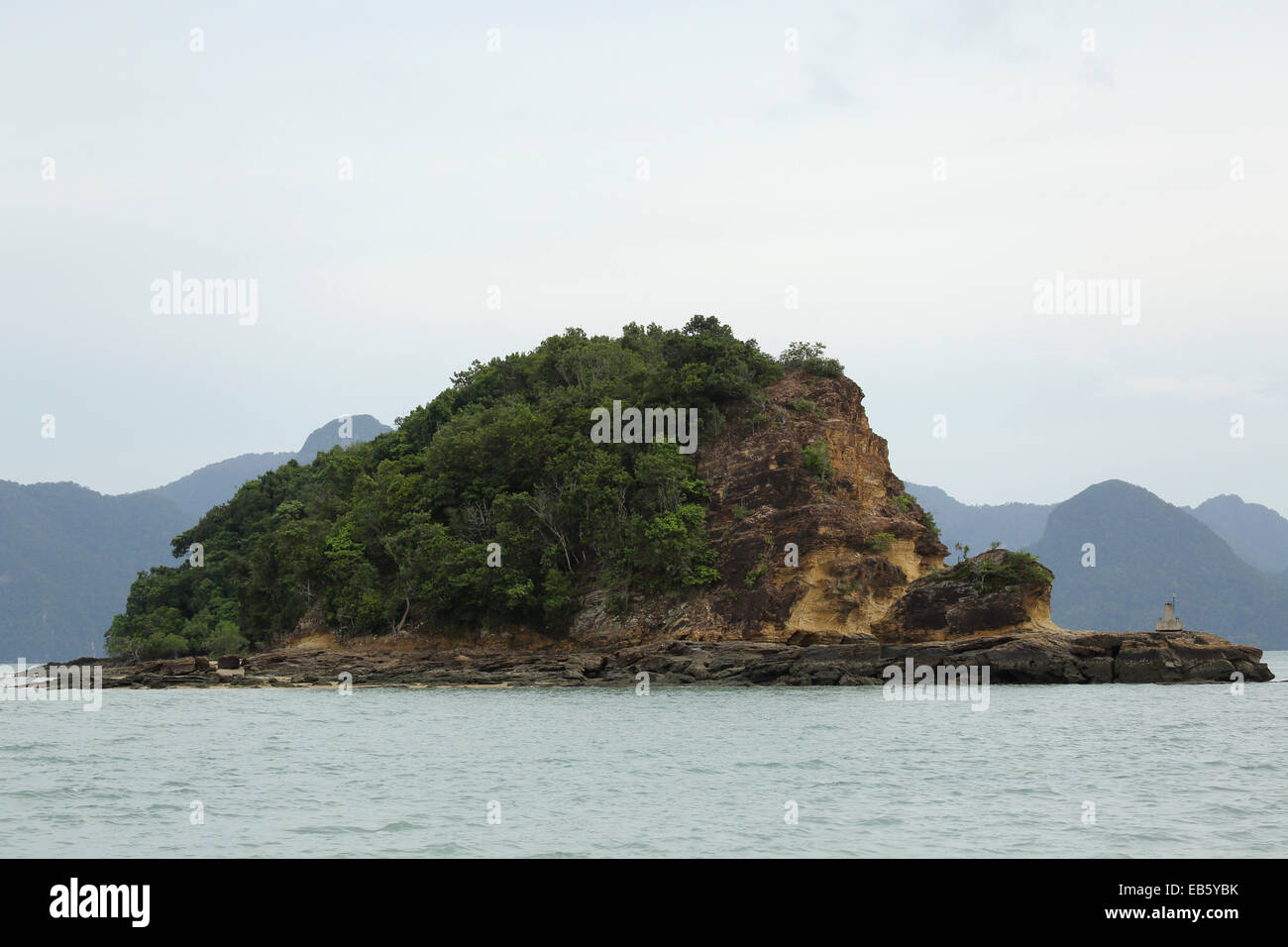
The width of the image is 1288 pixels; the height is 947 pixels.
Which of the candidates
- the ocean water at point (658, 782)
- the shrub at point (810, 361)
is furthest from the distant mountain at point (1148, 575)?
the ocean water at point (658, 782)

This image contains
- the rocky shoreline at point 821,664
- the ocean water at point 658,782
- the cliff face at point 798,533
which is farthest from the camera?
the cliff face at point 798,533

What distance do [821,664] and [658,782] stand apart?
29472 mm

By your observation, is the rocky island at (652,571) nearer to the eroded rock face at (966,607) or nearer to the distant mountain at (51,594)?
the eroded rock face at (966,607)

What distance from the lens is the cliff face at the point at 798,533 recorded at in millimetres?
57531

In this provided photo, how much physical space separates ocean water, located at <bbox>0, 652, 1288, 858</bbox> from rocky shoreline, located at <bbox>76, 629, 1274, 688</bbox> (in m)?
10.4

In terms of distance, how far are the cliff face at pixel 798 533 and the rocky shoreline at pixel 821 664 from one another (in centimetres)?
226

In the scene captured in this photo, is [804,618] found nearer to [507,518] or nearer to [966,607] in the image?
[966,607]

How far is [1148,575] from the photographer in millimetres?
175125

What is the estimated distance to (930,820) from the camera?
57.9 ft

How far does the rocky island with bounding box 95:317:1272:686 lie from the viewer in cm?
5234

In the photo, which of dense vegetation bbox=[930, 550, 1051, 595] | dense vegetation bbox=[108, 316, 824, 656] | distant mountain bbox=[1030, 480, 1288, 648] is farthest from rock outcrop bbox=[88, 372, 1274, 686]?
distant mountain bbox=[1030, 480, 1288, 648]
